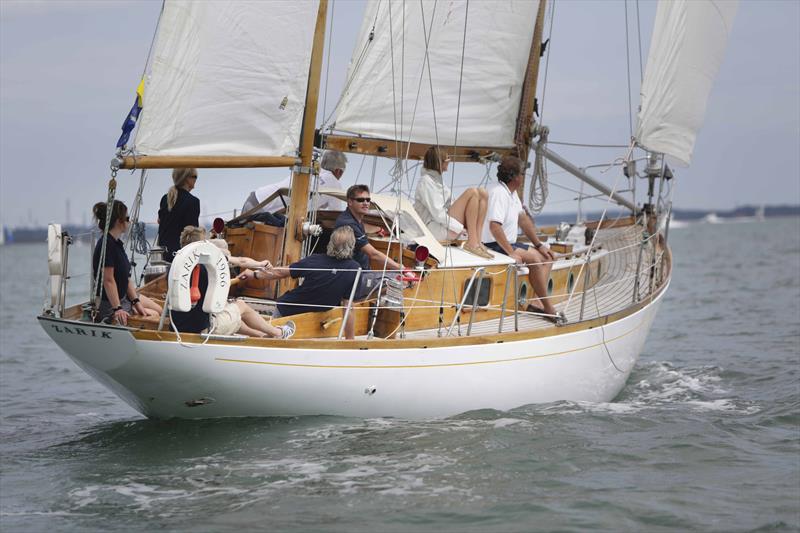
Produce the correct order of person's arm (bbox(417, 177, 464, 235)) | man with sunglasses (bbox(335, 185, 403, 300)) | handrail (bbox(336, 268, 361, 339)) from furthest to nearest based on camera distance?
person's arm (bbox(417, 177, 464, 235))
man with sunglasses (bbox(335, 185, 403, 300))
handrail (bbox(336, 268, 361, 339))

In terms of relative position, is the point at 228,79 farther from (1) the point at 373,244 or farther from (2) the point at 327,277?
(1) the point at 373,244

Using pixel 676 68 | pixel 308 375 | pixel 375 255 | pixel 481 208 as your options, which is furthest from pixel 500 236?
pixel 676 68

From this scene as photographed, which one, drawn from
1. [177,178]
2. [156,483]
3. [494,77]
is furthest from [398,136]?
[156,483]

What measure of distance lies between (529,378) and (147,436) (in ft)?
11.0

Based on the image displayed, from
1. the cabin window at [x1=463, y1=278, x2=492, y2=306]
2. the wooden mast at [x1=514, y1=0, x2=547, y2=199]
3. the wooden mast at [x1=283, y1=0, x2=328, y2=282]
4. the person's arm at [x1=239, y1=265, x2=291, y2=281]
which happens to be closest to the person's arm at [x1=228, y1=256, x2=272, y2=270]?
the person's arm at [x1=239, y1=265, x2=291, y2=281]

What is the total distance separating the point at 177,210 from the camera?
9891 millimetres

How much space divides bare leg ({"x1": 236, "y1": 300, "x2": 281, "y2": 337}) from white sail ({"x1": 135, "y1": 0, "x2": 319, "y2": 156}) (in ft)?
4.51

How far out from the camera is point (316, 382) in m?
8.45

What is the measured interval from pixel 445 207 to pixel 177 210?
268 centimetres

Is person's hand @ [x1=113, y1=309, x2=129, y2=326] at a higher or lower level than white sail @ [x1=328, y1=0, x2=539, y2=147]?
lower

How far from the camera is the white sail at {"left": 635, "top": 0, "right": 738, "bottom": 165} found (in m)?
12.9

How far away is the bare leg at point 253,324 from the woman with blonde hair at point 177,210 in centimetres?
179

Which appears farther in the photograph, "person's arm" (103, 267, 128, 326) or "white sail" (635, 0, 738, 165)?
"white sail" (635, 0, 738, 165)

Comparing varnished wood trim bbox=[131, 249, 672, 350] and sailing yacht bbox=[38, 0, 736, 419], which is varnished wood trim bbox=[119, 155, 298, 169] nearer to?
sailing yacht bbox=[38, 0, 736, 419]
